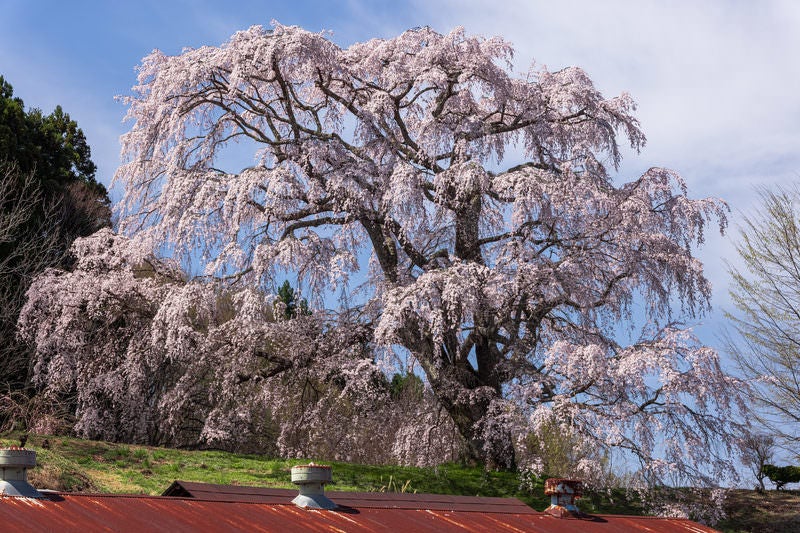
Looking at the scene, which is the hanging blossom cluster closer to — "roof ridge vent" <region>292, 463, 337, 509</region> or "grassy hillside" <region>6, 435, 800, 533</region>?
"grassy hillside" <region>6, 435, 800, 533</region>

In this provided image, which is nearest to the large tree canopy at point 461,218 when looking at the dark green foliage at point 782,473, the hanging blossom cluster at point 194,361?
the hanging blossom cluster at point 194,361

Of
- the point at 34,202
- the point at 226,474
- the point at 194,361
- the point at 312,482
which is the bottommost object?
the point at 312,482

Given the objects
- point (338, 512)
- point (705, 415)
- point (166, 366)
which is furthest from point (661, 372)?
point (166, 366)

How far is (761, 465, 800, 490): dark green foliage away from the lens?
2447cm

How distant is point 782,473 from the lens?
24469 mm

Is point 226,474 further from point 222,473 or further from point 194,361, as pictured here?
point 194,361

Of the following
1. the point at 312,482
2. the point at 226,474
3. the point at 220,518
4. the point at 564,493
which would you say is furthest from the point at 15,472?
the point at 226,474

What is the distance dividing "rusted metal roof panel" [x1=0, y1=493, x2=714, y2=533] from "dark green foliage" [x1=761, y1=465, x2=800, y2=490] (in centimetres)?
1772

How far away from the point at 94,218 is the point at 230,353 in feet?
39.3

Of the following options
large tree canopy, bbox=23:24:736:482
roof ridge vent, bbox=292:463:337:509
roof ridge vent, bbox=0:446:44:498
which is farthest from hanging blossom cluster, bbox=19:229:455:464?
roof ridge vent, bbox=0:446:44:498

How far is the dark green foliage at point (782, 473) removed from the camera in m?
24.5

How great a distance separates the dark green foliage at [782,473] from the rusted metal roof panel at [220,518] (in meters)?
17.7

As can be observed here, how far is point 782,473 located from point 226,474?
15.8m

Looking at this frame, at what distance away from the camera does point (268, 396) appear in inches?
791
